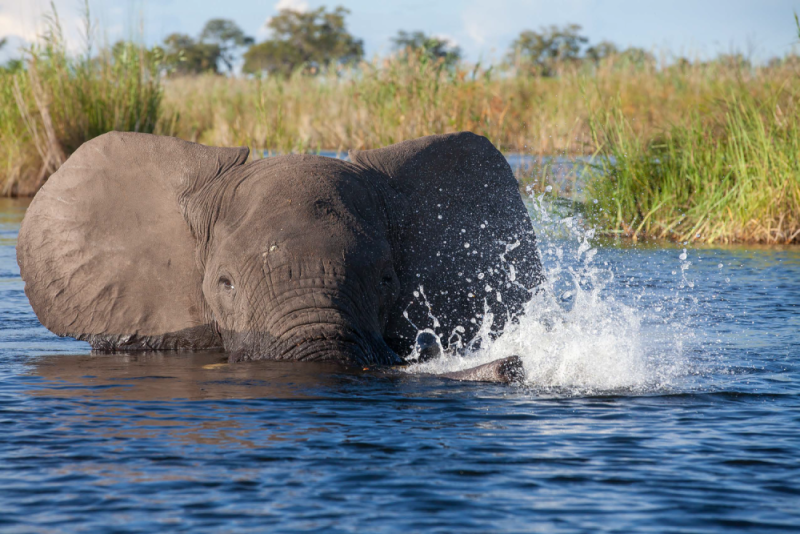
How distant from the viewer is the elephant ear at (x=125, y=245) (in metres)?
6.38

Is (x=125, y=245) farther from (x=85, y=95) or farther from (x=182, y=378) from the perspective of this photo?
(x=85, y=95)

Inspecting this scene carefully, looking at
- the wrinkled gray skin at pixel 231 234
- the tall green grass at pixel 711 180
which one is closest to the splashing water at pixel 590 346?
the wrinkled gray skin at pixel 231 234

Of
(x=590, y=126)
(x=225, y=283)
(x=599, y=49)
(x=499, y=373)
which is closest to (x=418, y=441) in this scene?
(x=499, y=373)

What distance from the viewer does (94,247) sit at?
6.50 m

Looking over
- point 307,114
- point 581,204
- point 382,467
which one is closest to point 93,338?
point 382,467

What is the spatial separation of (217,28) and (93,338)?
219ft

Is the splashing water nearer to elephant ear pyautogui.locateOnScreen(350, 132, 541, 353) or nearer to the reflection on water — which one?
elephant ear pyautogui.locateOnScreen(350, 132, 541, 353)

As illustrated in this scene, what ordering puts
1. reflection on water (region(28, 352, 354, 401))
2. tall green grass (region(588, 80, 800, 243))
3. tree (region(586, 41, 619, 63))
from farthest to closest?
tree (region(586, 41, 619, 63)) < tall green grass (region(588, 80, 800, 243)) < reflection on water (region(28, 352, 354, 401))

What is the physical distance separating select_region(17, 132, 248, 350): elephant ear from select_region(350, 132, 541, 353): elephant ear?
1067 millimetres

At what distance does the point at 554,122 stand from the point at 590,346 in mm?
7967

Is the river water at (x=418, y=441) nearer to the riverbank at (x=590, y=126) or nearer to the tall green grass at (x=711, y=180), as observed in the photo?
the tall green grass at (x=711, y=180)

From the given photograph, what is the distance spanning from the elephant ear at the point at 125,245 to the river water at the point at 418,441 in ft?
0.67

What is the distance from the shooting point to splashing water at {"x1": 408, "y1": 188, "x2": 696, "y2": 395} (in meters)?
5.36

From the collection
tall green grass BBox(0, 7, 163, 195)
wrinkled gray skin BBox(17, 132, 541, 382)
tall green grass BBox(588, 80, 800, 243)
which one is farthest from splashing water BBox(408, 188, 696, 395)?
tall green grass BBox(0, 7, 163, 195)
